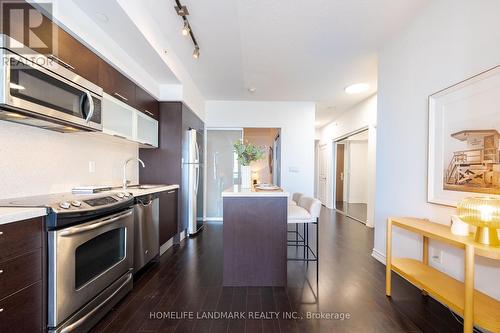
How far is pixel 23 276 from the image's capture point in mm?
1151

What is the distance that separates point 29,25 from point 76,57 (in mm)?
387

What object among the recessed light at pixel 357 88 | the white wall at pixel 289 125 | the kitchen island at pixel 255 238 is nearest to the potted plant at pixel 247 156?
the kitchen island at pixel 255 238

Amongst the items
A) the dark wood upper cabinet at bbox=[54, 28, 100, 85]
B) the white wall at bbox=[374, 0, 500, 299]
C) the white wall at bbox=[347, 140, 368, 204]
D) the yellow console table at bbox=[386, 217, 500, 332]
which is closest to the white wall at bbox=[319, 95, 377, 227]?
the white wall at bbox=[347, 140, 368, 204]

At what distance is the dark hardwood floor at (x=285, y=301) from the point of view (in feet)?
5.34

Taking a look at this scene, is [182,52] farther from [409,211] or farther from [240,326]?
[409,211]

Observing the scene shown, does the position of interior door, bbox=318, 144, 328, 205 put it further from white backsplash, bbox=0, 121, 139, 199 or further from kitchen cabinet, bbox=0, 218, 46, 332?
kitchen cabinet, bbox=0, 218, 46, 332

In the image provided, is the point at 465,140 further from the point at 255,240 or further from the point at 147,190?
the point at 147,190

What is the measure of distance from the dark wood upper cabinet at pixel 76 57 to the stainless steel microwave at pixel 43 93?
105mm

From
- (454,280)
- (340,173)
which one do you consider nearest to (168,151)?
(454,280)

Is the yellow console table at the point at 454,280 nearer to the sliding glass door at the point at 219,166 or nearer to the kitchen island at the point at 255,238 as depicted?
the kitchen island at the point at 255,238

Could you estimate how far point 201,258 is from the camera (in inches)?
113

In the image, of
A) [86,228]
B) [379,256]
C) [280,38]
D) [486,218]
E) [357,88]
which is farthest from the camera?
[357,88]

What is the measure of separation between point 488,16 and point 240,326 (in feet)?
9.60

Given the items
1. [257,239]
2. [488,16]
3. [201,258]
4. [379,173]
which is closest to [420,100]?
[488,16]
